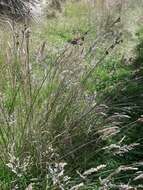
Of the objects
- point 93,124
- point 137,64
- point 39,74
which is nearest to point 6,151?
point 93,124

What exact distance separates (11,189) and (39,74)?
69.0 inches

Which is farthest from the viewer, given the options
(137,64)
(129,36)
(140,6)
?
(140,6)

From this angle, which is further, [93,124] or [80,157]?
[93,124]

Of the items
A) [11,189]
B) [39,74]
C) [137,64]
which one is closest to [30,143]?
[11,189]

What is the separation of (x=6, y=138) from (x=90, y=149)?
0.71 meters

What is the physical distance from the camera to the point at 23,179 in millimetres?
3223

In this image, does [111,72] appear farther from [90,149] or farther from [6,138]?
[6,138]

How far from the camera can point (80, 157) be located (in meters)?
3.74

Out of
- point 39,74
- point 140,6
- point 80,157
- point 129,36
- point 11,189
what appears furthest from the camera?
point 140,6

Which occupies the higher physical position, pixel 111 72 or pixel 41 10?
pixel 41 10

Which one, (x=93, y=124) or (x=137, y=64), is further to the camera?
(x=137, y=64)

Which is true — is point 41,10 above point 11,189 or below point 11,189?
above

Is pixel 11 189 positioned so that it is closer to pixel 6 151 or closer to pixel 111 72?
pixel 6 151

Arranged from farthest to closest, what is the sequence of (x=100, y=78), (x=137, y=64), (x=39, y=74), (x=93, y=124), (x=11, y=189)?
(x=137, y=64)
(x=100, y=78)
(x=39, y=74)
(x=93, y=124)
(x=11, y=189)
